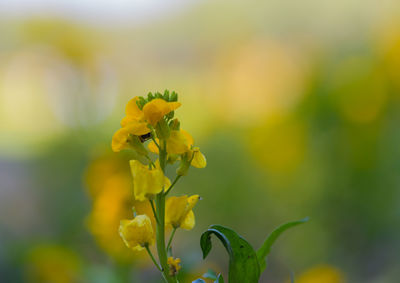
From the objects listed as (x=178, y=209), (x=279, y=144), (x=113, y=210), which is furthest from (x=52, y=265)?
(x=178, y=209)

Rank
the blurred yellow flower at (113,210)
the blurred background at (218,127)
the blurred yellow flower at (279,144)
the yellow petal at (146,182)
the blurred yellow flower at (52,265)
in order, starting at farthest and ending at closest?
1. the blurred yellow flower at (279,144)
2. the blurred background at (218,127)
3. the blurred yellow flower at (52,265)
4. the blurred yellow flower at (113,210)
5. the yellow petal at (146,182)

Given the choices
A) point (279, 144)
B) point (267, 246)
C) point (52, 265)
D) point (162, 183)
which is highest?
point (162, 183)

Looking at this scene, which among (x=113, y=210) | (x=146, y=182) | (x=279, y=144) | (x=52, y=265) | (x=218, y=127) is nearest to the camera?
(x=146, y=182)

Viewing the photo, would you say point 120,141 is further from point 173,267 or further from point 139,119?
point 173,267

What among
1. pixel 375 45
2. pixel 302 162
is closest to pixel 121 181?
Answer: pixel 302 162

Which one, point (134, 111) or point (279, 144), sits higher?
point (134, 111)

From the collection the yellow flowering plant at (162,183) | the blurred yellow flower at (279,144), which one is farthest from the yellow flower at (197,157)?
the blurred yellow flower at (279,144)

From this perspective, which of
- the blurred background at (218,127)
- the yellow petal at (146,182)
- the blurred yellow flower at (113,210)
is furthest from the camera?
the blurred background at (218,127)

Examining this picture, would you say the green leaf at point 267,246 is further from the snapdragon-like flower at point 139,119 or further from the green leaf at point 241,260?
the snapdragon-like flower at point 139,119
